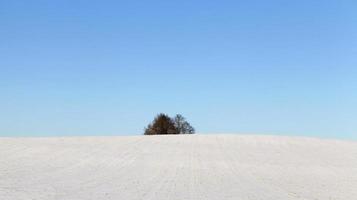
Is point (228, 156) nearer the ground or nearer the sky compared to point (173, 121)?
nearer the ground

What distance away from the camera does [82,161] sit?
115 feet

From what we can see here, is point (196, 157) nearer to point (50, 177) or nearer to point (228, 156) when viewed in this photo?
point (228, 156)

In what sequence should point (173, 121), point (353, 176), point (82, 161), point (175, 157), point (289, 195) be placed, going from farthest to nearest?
point (173, 121) < point (175, 157) < point (82, 161) < point (353, 176) < point (289, 195)

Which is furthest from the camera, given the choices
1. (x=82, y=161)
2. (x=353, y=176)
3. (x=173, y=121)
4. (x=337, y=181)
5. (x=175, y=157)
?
(x=173, y=121)

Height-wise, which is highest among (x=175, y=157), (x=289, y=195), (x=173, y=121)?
(x=173, y=121)

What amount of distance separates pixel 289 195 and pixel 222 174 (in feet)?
28.4

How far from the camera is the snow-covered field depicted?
21.0m

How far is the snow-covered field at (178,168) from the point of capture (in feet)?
68.8

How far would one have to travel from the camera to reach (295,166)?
35.8 m

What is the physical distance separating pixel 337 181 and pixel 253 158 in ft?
37.7

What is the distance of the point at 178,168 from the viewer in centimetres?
3191

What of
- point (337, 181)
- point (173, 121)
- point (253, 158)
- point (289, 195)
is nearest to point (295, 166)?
point (253, 158)

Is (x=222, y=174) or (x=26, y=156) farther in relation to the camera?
(x=26, y=156)

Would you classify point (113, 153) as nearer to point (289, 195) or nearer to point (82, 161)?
point (82, 161)
